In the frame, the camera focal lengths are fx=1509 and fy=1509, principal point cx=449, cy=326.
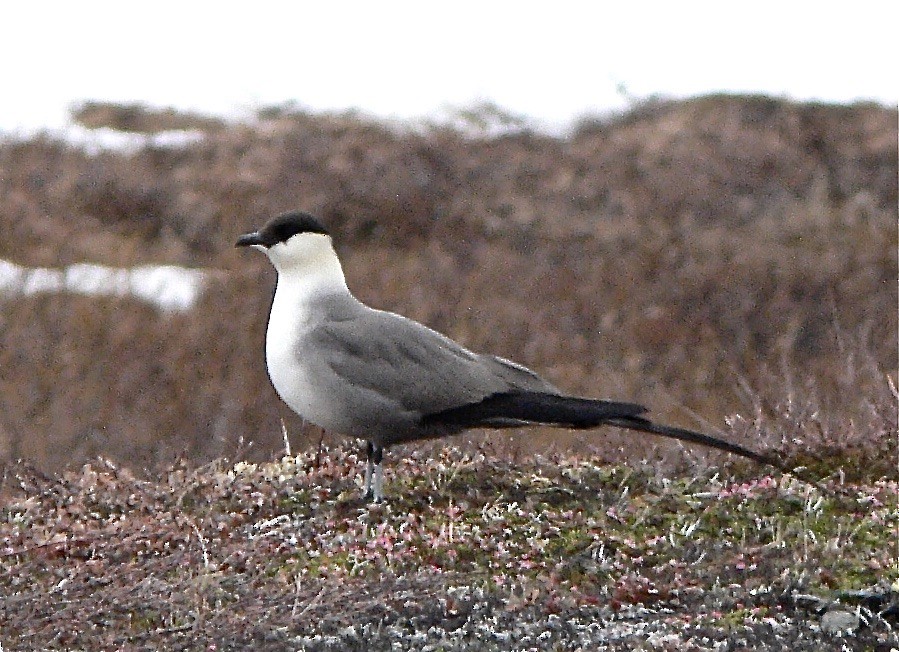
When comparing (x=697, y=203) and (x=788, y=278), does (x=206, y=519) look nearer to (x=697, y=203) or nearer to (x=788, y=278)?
(x=788, y=278)

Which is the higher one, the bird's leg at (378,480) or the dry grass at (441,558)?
the bird's leg at (378,480)

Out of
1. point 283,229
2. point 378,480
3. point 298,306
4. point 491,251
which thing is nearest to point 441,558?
point 378,480

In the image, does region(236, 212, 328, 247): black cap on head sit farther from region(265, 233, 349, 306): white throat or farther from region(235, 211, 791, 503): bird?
region(235, 211, 791, 503): bird

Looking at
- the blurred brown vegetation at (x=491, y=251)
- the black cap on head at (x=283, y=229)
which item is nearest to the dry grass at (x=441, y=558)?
the black cap on head at (x=283, y=229)

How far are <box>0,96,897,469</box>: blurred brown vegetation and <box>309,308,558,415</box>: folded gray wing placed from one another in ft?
8.40

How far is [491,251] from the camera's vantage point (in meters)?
14.2

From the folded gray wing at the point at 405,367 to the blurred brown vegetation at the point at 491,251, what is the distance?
2.56 meters

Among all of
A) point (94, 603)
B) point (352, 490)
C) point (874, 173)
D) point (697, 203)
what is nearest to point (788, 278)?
point (697, 203)

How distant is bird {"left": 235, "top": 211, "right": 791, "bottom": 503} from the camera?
5.39m

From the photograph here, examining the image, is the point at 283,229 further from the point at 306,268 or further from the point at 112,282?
the point at 112,282

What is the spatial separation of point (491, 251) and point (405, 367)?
8786 millimetres

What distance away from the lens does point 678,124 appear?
17.8 meters

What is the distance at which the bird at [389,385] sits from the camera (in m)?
5.39

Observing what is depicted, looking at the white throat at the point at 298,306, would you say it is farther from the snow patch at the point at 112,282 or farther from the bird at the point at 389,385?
the snow patch at the point at 112,282
